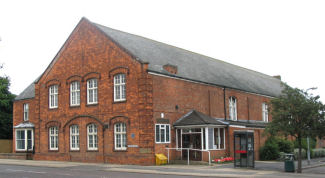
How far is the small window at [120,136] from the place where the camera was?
2875 cm

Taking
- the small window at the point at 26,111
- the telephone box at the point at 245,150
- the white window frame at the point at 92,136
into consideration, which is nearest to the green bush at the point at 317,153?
the telephone box at the point at 245,150

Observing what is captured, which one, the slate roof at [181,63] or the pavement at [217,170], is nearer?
the pavement at [217,170]

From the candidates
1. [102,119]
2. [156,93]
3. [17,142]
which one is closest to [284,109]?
[156,93]

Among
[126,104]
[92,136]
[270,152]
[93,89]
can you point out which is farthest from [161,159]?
[270,152]

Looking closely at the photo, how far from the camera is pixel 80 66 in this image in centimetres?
3250

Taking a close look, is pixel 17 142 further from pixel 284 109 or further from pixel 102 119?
pixel 284 109

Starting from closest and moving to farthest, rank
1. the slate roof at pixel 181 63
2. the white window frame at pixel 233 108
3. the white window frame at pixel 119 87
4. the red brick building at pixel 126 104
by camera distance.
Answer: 1. the red brick building at pixel 126 104
2. the white window frame at pixel 119 87
3. the slate roof at pixel 181 63
4. the white window frame at pixel 233 108

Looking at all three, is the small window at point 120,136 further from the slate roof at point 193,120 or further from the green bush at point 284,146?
the green bush at point 284,146

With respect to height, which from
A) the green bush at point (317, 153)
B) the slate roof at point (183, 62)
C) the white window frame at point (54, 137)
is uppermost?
the slate roof at point (183, 62)

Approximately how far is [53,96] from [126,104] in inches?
364

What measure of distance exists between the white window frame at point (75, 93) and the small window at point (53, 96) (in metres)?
2.12

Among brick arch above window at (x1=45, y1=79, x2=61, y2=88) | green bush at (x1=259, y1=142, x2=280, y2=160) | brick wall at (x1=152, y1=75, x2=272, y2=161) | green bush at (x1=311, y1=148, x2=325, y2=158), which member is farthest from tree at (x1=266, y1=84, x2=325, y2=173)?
brick arch above window at (x1=45, y1=79, x2=61, y2=88)

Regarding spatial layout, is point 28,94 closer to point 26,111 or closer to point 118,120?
point 26,111

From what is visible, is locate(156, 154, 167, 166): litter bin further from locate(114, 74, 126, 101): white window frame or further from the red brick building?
locate(114, 74, 126, 101): white window frame
